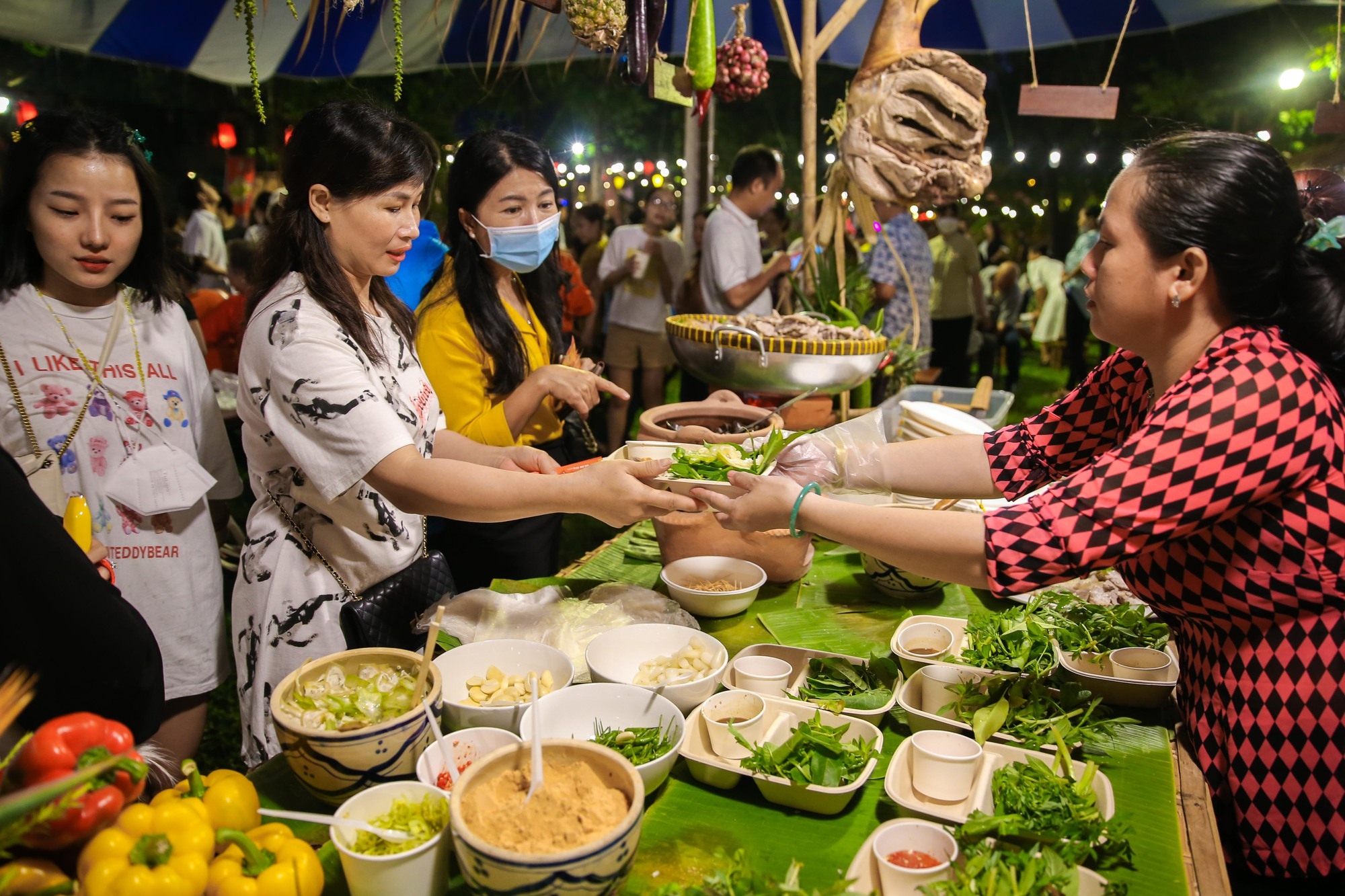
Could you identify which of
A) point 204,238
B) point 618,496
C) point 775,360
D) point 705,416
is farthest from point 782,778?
point 204,238

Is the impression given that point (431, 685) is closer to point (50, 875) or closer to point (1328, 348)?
point (50, 875)

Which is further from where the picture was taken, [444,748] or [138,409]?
[138,409]

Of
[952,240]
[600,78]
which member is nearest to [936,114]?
[952,240]

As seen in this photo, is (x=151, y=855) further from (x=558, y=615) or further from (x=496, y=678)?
(x=558, y=615)

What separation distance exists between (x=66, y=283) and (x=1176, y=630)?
2.87m

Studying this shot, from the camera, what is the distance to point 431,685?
1500 mm

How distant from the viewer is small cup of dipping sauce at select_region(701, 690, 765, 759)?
1671mm

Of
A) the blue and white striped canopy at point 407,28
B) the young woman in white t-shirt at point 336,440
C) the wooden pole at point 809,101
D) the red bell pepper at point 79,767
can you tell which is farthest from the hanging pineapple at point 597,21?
the blue and white striped canopy at point 407,28

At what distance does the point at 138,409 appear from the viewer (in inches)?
95.4

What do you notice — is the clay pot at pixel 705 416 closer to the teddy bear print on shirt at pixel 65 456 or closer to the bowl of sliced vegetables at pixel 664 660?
the bowl of sliced vegetables at pixel 664 660

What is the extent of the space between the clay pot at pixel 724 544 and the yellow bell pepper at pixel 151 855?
1518 mm

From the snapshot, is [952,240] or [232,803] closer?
[232,803]

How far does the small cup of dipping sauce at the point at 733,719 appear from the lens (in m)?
1.67

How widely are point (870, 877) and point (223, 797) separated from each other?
96 cm
